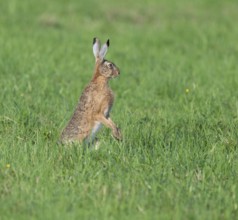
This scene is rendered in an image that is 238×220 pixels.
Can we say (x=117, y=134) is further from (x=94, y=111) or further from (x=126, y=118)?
(x=126, y=118)

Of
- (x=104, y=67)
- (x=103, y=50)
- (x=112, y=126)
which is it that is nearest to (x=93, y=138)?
(x=112, y=126)

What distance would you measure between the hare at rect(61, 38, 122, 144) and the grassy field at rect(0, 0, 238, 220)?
0.21m

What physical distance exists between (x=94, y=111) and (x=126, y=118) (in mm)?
953

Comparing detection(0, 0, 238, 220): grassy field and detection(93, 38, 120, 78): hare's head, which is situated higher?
detection(93, 38, 120, 78): hare's head

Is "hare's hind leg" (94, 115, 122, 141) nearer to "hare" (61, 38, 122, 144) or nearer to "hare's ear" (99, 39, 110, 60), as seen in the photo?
"hare" (61, 38, 122, 144)

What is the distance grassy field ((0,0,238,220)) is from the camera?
6.11 metres

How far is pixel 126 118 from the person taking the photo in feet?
27.8

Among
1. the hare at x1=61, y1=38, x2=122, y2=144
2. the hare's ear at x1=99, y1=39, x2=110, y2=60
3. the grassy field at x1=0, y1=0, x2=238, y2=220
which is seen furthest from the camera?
the hare's ear at x1=99, y1=39, x2=110, y2=60

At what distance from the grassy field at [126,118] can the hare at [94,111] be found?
21 cm

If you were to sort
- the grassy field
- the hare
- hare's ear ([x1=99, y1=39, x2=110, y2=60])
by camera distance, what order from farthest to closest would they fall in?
hare's ear ([x1=99, y1=39, x2=110, y2=60]), the hare, the grassy field

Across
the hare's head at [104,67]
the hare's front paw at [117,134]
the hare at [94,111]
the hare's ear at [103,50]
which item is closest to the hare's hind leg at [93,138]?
the hare at [94,111]

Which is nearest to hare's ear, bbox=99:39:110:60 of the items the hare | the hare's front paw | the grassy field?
the hare

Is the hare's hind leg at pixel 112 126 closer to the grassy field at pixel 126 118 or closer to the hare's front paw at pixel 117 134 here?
the hare's front paw at pixel 117 134

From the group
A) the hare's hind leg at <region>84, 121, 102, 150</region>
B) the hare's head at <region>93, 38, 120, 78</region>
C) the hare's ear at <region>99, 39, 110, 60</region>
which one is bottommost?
the hare's hind leg at <region>84, 121, 102, 150</region>
